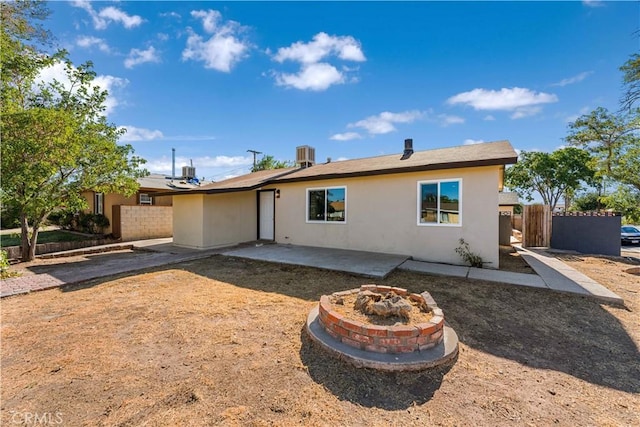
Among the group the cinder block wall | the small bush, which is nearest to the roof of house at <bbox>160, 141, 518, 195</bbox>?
the cinder block wall

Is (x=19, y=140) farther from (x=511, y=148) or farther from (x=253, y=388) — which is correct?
(x=511, y=148)

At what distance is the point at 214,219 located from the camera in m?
10.5

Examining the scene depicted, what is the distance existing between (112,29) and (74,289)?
8058 mm

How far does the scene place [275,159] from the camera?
3803cm

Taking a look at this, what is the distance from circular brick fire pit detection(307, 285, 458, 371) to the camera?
2801mm

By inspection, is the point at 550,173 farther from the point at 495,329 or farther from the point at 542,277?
the point at 495,329

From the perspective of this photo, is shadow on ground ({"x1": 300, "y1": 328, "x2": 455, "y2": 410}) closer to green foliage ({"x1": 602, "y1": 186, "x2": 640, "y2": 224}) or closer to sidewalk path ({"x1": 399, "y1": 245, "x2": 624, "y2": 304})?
sidewalk path ({"x1": 399, "y1": 245, "x2": 624, "y2": 304})

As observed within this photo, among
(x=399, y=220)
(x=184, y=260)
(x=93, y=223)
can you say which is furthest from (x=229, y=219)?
(x=93, y=223)

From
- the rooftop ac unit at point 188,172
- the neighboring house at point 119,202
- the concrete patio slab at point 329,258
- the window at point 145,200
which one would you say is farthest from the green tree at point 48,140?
the rooftop ac unit at point 188,172

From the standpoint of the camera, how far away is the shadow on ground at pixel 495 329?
2.60 meters

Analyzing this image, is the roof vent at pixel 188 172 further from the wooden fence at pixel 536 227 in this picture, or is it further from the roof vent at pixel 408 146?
the wooden fence at pixel 536 227

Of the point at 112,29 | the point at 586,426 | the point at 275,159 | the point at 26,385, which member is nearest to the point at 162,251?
the point at 112,29

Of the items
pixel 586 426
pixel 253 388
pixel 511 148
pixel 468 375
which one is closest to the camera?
pixel 586 426

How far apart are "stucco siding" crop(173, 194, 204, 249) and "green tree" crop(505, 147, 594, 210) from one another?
26.7m
